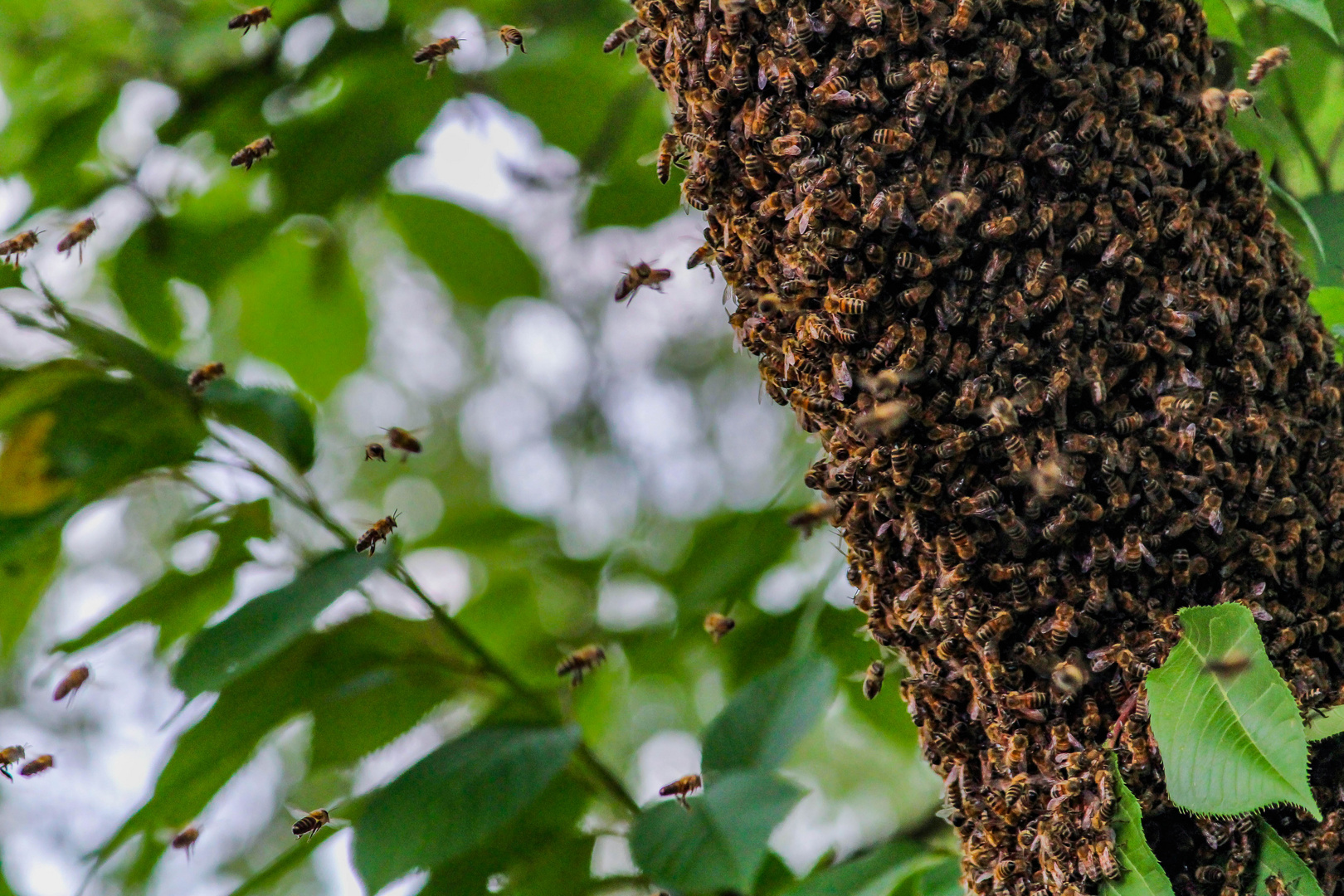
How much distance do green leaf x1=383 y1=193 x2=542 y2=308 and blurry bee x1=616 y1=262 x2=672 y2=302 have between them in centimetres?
124

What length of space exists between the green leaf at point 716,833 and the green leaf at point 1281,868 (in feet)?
2.21

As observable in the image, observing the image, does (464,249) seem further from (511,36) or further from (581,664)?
(581,664)

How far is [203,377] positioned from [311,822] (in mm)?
1008

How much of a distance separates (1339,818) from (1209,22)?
1138 mm

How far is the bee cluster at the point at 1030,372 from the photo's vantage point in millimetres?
1334

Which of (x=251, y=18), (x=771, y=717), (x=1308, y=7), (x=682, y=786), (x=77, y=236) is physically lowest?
(x=682, y=786)

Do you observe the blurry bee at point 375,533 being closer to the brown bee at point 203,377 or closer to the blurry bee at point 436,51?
the brown bee at point 203,377

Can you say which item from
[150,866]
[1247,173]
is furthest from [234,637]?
[1247,173]

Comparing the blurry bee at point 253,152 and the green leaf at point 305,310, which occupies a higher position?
the blurry bee at point 253,152

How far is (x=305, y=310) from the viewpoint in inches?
138

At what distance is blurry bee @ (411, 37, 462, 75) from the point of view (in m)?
2.62

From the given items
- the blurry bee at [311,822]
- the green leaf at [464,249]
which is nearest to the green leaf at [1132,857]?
the blurry bee at [311,822]

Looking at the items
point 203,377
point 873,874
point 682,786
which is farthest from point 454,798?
point 203,377

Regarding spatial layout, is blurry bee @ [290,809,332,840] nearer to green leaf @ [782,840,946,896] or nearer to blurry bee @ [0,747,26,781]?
blurry bee @ [0,747,26,781]
